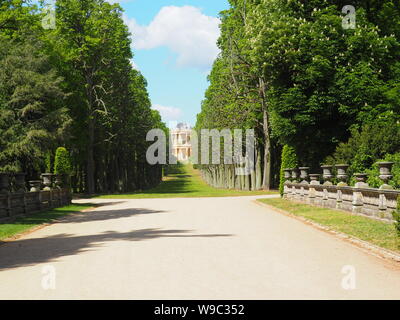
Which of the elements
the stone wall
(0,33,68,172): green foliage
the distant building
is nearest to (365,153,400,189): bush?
the stone wall

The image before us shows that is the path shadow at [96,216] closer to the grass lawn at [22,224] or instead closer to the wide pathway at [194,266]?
the grass lawn at [22,224]

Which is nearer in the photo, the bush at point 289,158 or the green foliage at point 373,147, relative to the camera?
the green foliage at point 373,147

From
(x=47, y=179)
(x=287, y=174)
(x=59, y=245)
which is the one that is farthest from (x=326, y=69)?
(x=59, y=245)

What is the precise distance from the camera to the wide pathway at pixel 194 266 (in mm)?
6734

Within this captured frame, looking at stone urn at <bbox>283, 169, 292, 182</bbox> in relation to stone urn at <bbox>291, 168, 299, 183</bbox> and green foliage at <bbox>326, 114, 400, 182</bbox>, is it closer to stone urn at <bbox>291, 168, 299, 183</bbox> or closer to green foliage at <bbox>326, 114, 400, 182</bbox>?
stone urn at <bbox>291, 168, 299, 183</bbox>

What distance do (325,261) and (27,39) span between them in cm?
2910

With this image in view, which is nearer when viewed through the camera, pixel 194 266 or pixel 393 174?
pixel 194 266

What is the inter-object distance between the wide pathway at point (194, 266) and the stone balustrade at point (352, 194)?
255cm

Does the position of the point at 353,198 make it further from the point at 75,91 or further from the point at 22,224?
the point at 75,91

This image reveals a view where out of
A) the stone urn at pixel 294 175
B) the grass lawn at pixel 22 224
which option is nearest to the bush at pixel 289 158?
the stone urn at pixel 294 175

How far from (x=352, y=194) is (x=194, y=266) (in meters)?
11.3

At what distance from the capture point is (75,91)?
1857 inches

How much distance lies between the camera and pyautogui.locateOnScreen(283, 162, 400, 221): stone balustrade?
15117 millimetres

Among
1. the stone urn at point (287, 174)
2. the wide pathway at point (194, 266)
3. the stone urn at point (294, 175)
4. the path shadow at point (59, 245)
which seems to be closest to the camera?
the wide pathway at point (194, 266)
